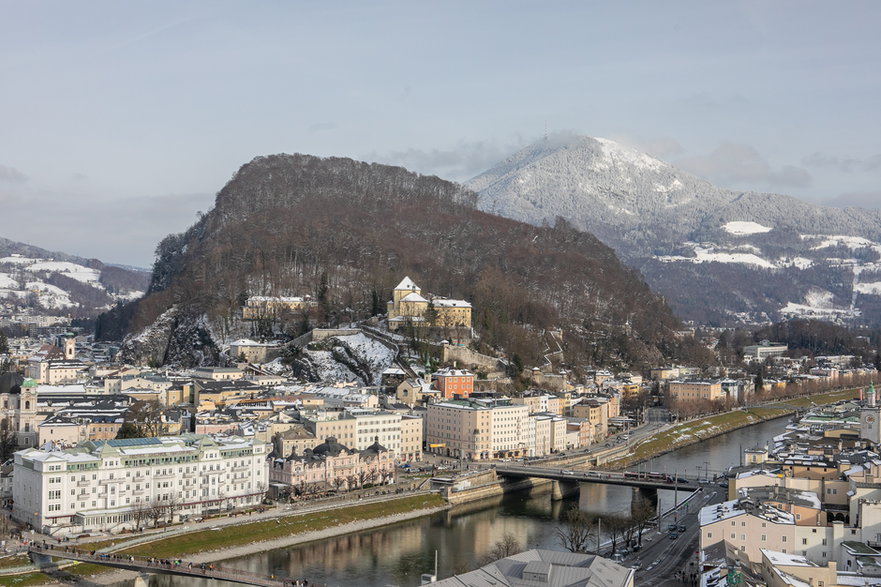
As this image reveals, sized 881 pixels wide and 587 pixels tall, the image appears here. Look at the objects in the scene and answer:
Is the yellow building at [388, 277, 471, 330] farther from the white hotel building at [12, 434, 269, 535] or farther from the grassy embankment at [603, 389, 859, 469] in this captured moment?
the white hotel building at [12, 434, 269, 535]

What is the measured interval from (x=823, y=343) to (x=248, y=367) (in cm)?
9749

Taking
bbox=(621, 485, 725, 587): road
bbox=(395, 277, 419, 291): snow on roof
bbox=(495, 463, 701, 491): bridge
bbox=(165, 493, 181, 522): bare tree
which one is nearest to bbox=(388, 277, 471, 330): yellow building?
bbox=(395, 277, 419, 291): snow on roof

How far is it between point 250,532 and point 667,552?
17030 mm

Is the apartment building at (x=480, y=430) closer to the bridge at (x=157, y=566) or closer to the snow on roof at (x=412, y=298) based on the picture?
the snow on roof at (x=412, y=298)

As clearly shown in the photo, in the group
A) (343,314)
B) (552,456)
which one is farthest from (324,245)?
(552,456)

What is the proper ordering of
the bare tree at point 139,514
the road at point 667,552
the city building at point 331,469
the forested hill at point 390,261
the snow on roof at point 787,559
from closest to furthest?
the snow on roof at point 787,559 < the road at point 667,552 < the bare tree at point 139,514 < the city building at point 331,469 < the forested hill at point 390,261

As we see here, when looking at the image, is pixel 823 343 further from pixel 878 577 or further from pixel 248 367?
pixel 878 577

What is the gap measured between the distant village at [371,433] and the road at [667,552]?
245 centimetres

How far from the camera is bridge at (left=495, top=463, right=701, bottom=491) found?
171 feet

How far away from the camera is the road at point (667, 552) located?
3620 cm

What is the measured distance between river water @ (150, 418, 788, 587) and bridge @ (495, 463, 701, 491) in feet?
3.20

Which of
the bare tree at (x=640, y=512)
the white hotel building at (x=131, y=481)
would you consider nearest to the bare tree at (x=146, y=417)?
the white hotel building at (x=131, y=481)

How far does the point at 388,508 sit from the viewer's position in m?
49.1

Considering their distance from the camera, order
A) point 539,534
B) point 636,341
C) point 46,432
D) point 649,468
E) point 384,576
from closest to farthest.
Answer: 1. point 384,576
2. point 539,534
3. point 46,432
4. point 649,468
5. point 636,341
